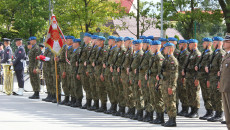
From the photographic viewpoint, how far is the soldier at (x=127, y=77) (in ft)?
42.4

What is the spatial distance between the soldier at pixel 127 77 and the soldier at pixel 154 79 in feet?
3.72

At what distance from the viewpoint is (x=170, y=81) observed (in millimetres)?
11125

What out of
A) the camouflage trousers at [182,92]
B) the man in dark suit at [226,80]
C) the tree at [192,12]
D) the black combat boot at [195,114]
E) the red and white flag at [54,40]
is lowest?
the black combat boot at [195,114]

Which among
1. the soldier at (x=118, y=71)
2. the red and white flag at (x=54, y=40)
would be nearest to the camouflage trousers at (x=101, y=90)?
the soldier at (x=118, y=71)

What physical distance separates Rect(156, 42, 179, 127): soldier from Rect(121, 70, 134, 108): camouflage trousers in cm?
182

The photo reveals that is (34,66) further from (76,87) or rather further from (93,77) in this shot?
(93,77)

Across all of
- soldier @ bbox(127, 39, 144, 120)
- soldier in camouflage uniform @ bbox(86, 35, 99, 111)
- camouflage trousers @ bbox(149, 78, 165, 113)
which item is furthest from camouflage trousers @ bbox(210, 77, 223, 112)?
soldier in camouflage uniform @ bbox(86, 35, 99, 111)

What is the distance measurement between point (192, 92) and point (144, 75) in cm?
181

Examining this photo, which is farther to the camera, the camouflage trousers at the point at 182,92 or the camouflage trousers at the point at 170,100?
the camouflage trousers at the point at 182,92

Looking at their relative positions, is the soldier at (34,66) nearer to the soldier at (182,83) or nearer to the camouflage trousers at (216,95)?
the soldier at (182,83)

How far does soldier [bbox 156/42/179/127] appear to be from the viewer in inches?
437

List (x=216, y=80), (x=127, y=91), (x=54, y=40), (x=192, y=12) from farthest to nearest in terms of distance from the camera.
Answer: (x=192, y=12) < (x=54, y=40) < (x=127, y=91) < (x=216, y=80)

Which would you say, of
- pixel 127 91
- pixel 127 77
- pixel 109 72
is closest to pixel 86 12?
pixel 109 72

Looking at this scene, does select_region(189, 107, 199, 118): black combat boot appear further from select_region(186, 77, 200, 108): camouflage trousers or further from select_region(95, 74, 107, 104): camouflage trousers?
select_region(95, 74, 107, 104): camouflage trousers
